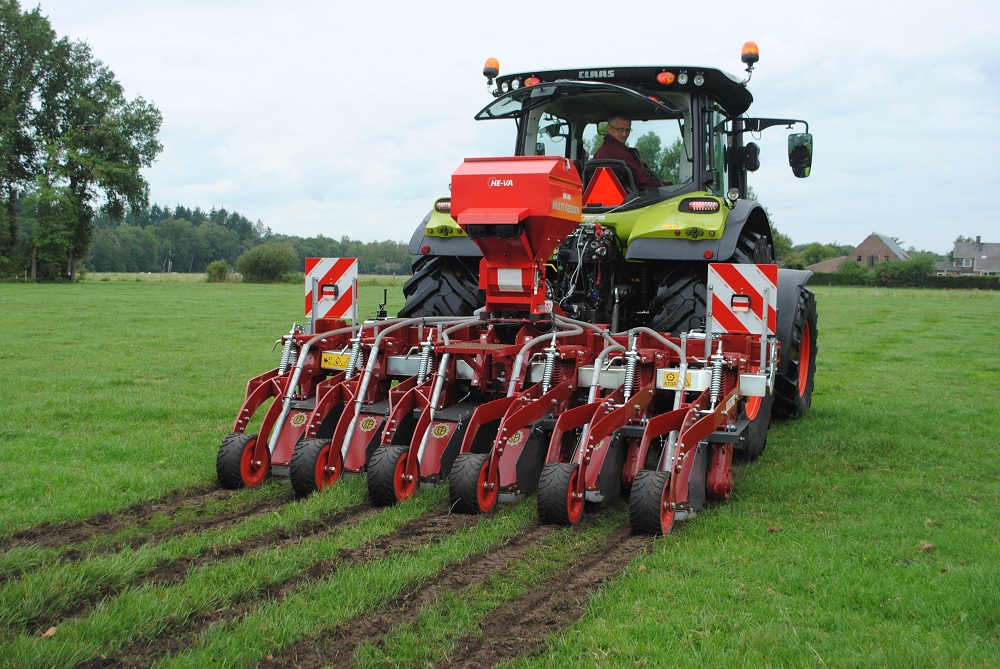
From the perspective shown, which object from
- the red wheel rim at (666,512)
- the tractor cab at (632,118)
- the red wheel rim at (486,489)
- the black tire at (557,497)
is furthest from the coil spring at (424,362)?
the tractor cab at (632,118)

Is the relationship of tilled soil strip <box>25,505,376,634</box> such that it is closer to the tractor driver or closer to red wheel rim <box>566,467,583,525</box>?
red wheel rim <box>566,467,583,525</box>

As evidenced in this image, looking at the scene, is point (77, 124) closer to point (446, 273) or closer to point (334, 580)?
point (446, 273)

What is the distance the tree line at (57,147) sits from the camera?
40625 mm

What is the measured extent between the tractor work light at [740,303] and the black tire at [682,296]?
0.39m

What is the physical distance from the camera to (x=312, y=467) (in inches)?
194

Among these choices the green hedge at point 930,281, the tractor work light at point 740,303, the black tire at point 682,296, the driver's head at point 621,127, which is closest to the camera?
the tractor work light at point 740,303

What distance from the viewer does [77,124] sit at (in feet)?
140

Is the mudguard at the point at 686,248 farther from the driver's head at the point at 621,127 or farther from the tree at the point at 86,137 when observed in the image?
the tree at the point at 86,137

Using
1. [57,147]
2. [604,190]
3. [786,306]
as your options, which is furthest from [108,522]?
[57,147]

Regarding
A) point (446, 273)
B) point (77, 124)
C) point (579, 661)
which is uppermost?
point (77, 124)

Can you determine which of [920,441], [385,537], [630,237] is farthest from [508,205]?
[920,441]

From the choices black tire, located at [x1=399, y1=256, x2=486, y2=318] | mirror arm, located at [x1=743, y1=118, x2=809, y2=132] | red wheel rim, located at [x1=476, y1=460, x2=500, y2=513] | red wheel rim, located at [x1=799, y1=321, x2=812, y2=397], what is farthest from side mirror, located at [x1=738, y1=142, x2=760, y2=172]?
red wheel rim, located at [x1=476, y1=460, x2=500, y2=513]

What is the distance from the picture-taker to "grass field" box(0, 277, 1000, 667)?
3.10 m

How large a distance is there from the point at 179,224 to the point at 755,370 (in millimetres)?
88379
